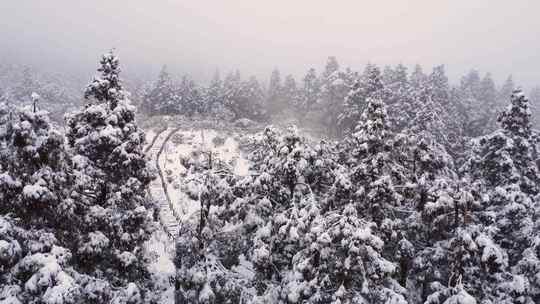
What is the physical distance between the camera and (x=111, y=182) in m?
15.6

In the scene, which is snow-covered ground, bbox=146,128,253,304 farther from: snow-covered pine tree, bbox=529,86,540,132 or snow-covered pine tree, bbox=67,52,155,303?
snow-covered pine tree, bbox=529,86,540,132

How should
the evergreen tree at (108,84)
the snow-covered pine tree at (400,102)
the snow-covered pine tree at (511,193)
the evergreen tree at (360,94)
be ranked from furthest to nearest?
1. the evergreen tree at (360,94)
2. the snow-covered pine tree at (400,102)
3. the snow-covered pine tree at (511,193)
4. the evergreen tree at (108,84)

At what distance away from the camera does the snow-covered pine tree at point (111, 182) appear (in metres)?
14.5

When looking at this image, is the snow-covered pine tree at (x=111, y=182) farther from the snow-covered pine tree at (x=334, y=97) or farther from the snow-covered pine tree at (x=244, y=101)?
the snow-covered pine tree at (x=244, y=101)

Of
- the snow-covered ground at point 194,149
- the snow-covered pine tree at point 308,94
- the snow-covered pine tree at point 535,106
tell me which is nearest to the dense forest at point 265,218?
the snow-covered ground at point 194,149

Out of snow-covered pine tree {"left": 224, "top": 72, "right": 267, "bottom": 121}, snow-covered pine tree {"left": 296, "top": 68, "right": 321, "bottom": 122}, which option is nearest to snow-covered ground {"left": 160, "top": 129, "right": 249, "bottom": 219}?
snow-covered pine tree {"left": 224, "top": 72, "right": 267, "bottom": 121}

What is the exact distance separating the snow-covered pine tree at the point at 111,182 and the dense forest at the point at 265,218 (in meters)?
0.05

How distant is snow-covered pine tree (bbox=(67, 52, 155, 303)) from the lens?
47.6 ft

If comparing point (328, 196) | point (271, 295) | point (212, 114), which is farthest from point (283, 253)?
point (212, 114)

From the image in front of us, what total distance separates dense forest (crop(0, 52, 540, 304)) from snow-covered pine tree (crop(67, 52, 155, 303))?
0.18 ft

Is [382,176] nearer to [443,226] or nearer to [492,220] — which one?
[443,226]

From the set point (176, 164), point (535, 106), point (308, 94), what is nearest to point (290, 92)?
point (308, 94)

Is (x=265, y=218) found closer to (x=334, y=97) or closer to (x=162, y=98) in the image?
(x=334, y=97)

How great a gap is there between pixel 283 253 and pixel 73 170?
851 cm
